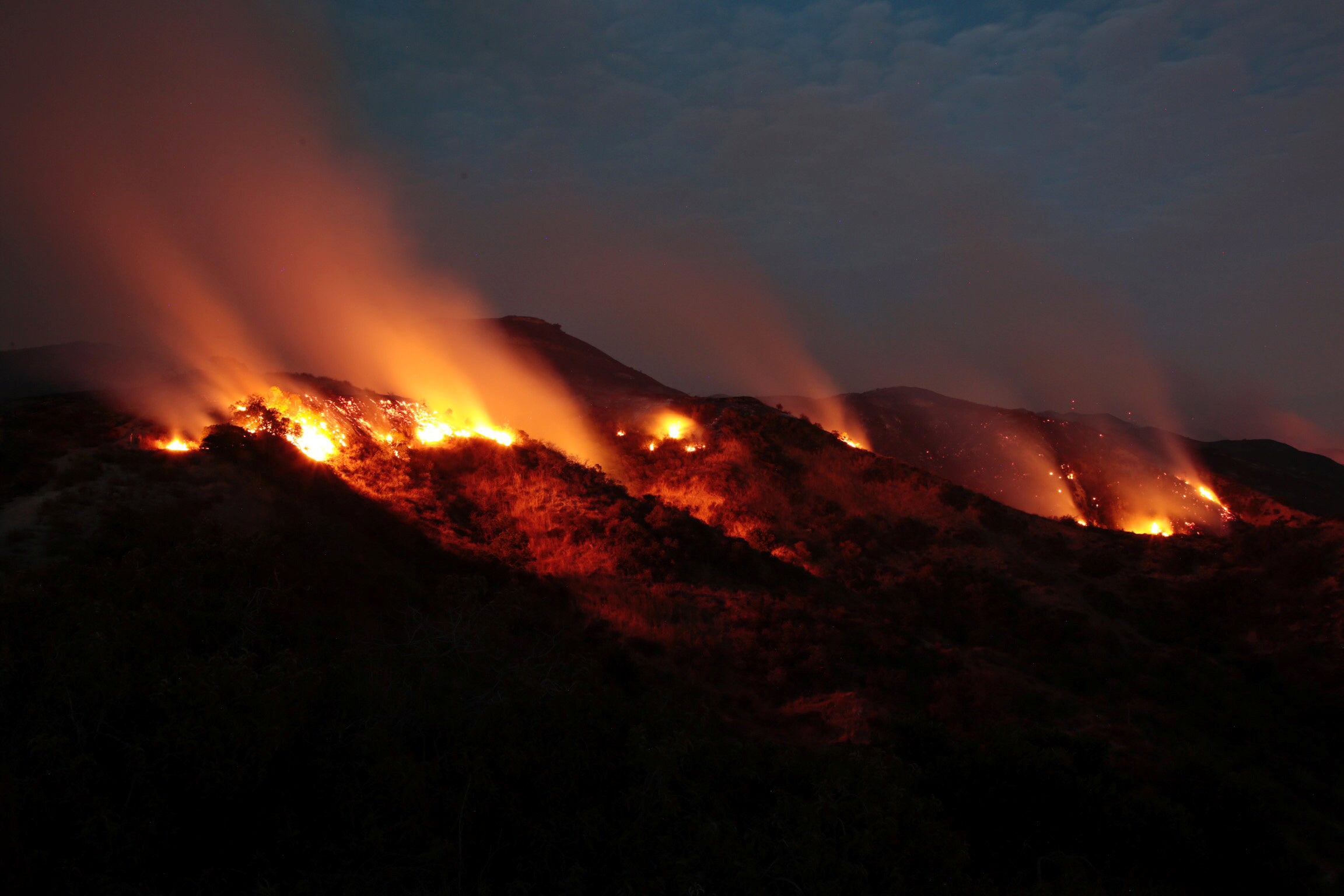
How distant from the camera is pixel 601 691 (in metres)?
7.18

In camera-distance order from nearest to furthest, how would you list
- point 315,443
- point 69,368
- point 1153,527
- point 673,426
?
point 315,443, point 673,426, point 69,368, point 1153,527

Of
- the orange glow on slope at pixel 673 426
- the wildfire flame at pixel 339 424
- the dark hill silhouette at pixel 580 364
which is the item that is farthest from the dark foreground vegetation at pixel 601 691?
the dark hill silhouette at pixel 580 364

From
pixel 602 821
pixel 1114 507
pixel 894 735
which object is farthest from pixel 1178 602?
pixel 602 821

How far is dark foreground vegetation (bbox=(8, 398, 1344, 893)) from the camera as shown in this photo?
4.70m

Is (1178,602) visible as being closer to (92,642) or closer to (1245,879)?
(1245,879)

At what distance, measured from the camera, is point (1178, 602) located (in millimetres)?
23156

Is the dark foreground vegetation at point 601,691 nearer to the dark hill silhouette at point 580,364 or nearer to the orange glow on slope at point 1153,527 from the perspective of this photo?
the orange glow on slope at point 1153,527

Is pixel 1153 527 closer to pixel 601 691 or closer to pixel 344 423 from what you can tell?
pixel 344 423

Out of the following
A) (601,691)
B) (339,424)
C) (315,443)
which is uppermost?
(339,424)

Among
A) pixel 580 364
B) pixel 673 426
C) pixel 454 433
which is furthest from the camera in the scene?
pixel 580 364

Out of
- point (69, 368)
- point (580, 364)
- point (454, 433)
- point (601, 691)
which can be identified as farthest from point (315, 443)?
point (580, 364)

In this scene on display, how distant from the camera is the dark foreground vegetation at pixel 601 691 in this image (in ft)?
15.4

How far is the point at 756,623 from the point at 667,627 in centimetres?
239

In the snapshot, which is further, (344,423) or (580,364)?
(580,364)
